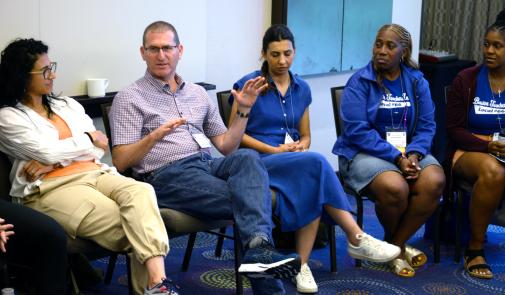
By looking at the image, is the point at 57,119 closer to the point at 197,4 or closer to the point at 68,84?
the point at 68,84

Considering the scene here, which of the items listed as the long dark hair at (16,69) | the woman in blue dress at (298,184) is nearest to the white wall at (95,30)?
the long dark hair at (16,69)

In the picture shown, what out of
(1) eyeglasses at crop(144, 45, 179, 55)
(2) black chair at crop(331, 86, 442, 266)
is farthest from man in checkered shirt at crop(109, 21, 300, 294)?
(2) black chair at crop(331, 86, 442, 266)

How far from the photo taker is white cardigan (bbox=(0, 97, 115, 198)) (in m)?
2.96

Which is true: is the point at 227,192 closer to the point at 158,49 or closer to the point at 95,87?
the point at 158,49

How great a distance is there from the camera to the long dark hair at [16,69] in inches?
119

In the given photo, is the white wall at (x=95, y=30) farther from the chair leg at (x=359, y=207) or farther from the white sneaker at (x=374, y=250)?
the white sneaker at (x=374, y=250)

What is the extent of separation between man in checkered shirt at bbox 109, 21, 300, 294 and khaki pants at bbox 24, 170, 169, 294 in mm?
224

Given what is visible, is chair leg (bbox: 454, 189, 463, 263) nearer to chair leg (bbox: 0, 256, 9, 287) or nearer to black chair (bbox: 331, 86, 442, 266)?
black chair (bbox: 331, 86, 442, 266)

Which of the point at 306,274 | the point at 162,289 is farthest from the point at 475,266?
the point at 162,289

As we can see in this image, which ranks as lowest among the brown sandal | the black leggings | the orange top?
the brown sandal

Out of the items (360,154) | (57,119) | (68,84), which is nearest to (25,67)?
(57,119)

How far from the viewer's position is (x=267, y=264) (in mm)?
2871

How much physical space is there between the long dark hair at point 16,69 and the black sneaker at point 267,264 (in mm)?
1128

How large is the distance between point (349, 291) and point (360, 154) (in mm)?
728
